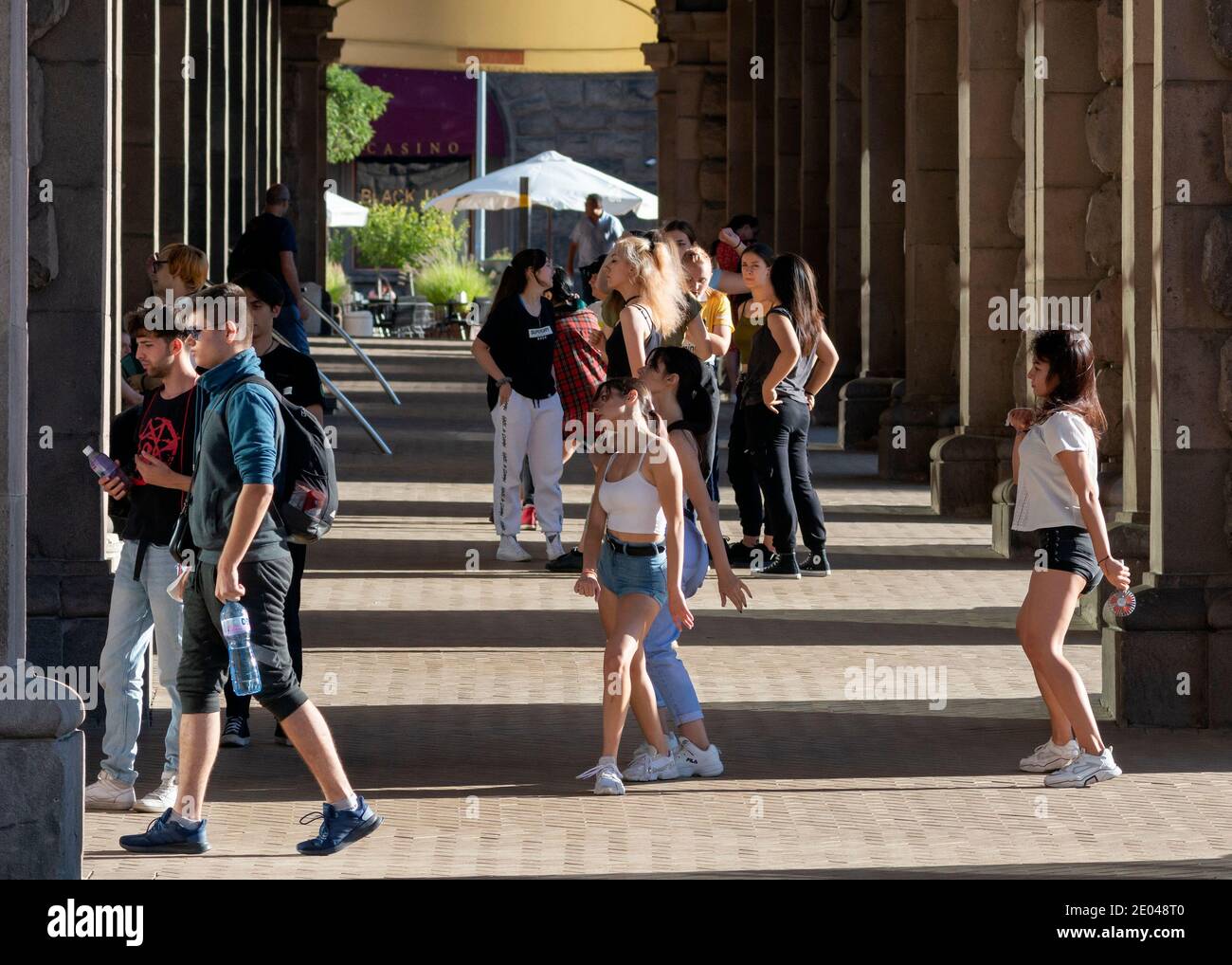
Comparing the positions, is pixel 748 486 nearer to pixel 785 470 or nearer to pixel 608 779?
pixel 785 470

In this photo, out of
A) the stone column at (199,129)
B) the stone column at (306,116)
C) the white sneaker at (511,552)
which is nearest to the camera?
the white sneaker at (511,552)

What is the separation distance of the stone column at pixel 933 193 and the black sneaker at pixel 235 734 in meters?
10.6

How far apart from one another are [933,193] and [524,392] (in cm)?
629

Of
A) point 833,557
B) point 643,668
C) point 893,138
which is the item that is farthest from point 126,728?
point 893,138

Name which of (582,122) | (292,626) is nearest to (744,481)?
(292,626)

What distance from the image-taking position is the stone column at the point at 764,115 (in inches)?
1189

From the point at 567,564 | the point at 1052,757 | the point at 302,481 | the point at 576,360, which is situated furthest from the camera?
the point at 567,564

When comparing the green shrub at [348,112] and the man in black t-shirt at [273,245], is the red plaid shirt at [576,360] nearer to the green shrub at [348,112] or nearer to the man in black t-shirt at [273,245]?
the man in black t-shirt at [273,245]

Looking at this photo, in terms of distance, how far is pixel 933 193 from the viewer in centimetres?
1881

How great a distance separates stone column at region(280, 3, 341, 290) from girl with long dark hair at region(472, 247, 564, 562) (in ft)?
78.8

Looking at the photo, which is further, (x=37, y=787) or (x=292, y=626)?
(x=292, y=626)

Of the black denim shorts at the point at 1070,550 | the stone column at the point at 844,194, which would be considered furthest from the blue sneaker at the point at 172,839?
the stone column at the point at 844,194

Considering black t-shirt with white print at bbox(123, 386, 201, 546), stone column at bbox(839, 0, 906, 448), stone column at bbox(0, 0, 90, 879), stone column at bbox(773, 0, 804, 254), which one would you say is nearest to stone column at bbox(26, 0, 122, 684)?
black t-shirt with white print at bbox(123, 386, 201, 546)
